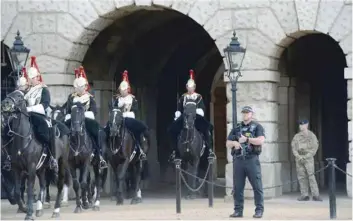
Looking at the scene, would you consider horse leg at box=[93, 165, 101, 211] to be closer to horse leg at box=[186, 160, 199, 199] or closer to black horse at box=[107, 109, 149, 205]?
black horse at box=[107, 109, 149, 205]

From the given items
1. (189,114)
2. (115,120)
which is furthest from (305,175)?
(115,120)

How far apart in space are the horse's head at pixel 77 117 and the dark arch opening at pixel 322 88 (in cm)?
Result: 655

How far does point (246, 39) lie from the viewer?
20.9m

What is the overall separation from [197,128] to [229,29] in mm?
2307

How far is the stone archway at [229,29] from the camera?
67.3ft

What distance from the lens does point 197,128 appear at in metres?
22.0

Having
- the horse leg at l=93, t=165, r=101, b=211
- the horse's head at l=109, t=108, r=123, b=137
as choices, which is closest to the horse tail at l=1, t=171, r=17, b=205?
the horse leg at l=93, t=165, r=101, b=211

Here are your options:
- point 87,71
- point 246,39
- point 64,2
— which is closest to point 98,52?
point 87,71

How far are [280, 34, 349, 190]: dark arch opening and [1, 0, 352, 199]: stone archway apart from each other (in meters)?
2.63

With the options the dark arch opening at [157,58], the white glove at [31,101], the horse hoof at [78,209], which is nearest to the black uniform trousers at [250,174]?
the horse hoof at [78,209]

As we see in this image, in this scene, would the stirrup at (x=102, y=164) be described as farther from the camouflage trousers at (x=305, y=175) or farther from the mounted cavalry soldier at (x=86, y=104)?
the camouflage trousers at (x=305, y=175)

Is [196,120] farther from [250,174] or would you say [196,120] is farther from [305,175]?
[250,174]

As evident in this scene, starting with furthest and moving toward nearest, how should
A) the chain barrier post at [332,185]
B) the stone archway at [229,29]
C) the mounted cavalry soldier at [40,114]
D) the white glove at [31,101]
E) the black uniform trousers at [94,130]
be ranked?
the stone archway at [229,29]
the black uniform trousers at [94,130]
the white glove at [31,101]
the mounted cavalry soldier at [40,114]
the chain barrier post at [332,185]

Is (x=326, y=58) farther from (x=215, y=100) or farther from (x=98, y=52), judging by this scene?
(x=215, y=100)
